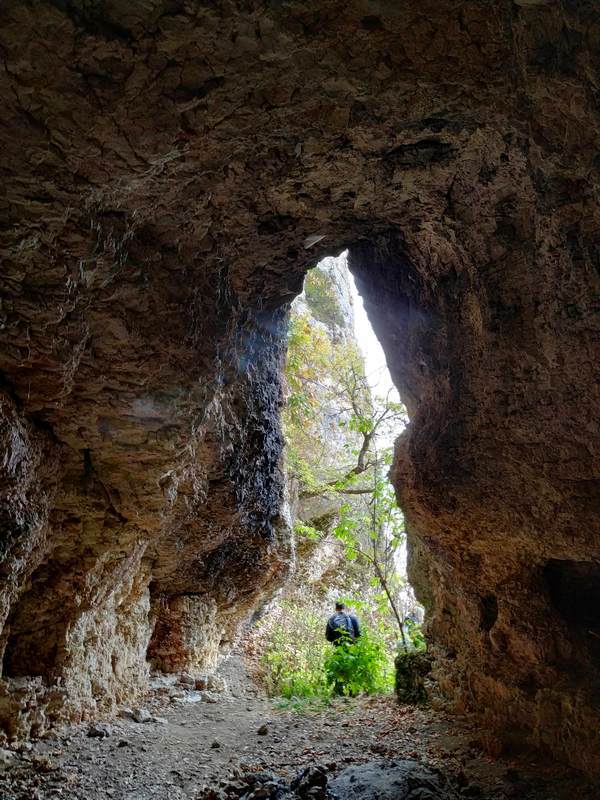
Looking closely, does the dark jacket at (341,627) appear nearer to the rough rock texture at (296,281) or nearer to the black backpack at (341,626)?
the black backpack at (341,626)

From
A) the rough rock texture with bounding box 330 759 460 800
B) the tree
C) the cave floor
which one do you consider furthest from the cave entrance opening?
the rough rock texture with bounding box 330 759 460 800

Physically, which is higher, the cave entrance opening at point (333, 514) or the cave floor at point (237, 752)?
the cave entrance opening at point (333, 514)

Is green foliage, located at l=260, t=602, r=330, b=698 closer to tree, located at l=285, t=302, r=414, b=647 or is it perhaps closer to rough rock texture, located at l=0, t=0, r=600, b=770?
tree, located at l=285, t=302, r=414, b=647

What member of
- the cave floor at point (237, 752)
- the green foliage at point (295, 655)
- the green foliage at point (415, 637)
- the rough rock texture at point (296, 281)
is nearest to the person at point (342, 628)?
the green foliage at point (295, 655)

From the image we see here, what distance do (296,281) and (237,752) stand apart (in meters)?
4.47

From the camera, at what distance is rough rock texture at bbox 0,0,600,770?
2.21 m

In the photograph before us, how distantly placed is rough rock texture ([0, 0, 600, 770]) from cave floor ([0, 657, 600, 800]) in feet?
1.07

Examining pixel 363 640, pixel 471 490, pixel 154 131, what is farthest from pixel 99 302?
pixel 363 640

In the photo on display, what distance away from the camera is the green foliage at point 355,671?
8414 mm

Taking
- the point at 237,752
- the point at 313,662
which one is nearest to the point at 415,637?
the point at 237,752

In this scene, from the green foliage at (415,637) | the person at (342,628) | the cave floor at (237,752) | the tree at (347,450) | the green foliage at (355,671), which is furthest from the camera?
the tree at (347,450)

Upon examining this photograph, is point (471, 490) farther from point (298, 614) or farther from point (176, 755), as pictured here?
point (298, 614)

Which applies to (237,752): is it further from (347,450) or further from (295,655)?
(347,450)

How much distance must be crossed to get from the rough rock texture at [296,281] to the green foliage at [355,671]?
2.73m
